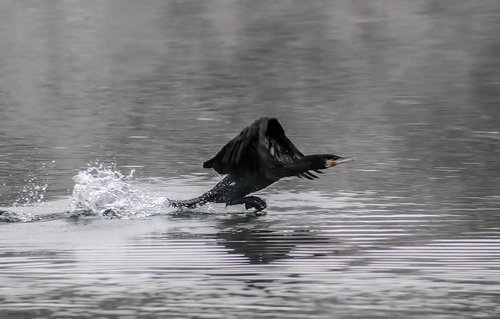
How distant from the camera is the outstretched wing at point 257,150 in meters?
11.7

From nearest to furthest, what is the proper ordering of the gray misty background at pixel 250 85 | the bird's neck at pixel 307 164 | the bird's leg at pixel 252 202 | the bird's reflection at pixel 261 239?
the bird's reflection at pixel 261 239
the bird's neck at pixel 307 164
the bird's leg at pixel 252 202
the gray misty background at pixel 250 85

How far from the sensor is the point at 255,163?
12008mm

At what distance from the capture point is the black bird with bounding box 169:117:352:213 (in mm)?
11766

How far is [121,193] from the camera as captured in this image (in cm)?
1257

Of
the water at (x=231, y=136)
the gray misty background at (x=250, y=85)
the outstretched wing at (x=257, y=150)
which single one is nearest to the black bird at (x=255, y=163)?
the outstretched wing at (x=257, y=150)

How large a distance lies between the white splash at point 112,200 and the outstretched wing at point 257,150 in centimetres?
68

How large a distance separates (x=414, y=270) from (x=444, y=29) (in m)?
15.9

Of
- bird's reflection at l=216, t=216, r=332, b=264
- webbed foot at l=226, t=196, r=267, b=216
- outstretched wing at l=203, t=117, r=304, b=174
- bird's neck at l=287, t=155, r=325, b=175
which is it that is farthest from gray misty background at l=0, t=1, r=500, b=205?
bird's reflection at l=216, t=216, r=332, b=264

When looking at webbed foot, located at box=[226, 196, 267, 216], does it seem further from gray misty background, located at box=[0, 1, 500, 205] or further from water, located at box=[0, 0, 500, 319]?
gray misty background, located at box=[0, 1, 500, 205]

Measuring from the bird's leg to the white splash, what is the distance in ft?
2.03

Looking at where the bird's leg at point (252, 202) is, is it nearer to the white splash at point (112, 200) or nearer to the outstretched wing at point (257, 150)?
the outstretched wing at point (257, 150)

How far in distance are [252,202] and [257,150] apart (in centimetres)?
45

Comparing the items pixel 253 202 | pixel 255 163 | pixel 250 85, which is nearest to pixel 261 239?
pixel 253 202

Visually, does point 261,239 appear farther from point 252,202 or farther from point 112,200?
point 112,200
